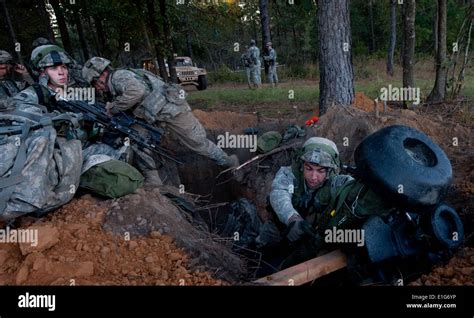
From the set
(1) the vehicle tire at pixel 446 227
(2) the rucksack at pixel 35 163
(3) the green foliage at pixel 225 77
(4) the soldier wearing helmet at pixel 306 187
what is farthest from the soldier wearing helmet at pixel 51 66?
(3) the green foliage at pixel 225 77

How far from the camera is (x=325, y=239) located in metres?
2.76

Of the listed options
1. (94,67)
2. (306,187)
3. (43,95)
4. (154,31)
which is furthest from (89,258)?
(154,31)

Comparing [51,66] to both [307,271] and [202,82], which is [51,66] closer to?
[307,271]

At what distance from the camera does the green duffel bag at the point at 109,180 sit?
Result: 9.94 feet

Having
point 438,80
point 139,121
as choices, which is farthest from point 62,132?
point 438,80

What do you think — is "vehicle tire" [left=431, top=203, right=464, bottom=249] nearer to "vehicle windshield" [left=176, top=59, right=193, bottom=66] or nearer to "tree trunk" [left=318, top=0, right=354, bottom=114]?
"tree trunk" [left=318, top=0, right=354, bottom=114]

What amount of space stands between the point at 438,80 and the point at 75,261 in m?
6.73

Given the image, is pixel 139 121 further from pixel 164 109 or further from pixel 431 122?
pixel 431 122

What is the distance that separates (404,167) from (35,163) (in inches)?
98.1

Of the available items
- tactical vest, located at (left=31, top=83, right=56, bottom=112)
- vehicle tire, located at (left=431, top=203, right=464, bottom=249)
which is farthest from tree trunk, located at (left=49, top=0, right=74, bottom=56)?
vehicle tire, located at (left=431, top=203, right=464, bottom=249)

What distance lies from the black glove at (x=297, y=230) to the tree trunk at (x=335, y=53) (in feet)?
9.64

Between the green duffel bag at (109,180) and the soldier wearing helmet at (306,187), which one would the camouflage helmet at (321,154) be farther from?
the green duffel bag at (109,180)

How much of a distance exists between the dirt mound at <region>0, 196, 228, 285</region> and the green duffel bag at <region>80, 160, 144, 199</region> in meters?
0.31

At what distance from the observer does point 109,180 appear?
10.1 feet
